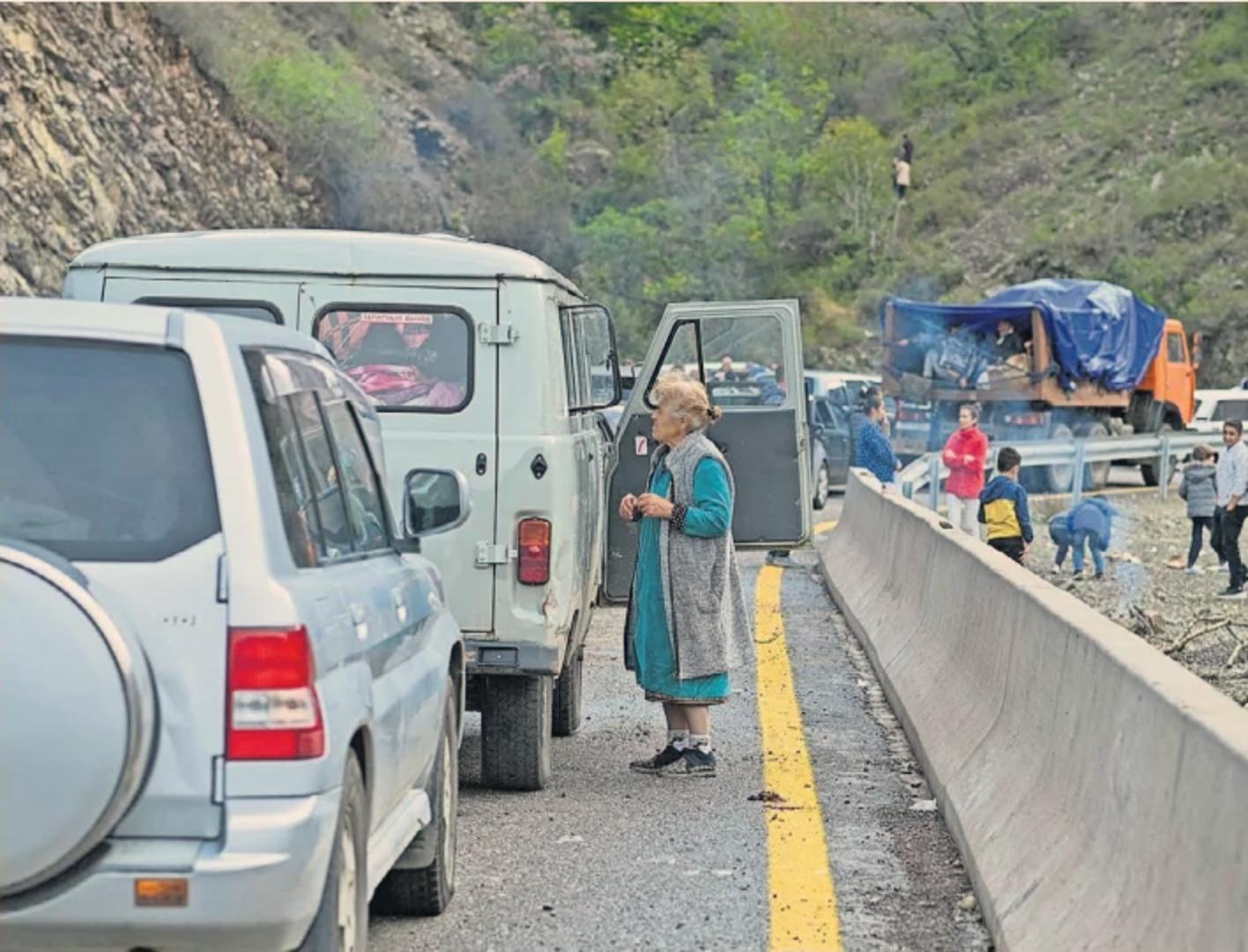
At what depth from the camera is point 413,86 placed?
208ft

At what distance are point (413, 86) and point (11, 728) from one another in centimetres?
Answer: 6036

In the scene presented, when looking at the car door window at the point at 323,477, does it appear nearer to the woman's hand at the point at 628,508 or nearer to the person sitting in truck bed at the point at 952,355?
the woman's hand at the point at 628,508

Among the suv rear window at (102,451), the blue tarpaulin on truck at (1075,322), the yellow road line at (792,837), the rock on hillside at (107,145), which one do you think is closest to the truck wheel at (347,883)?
the suv rear window at (102,451)

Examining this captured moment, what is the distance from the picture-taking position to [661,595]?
9312 mm

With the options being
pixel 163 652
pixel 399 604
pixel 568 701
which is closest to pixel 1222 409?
pixel 568 701

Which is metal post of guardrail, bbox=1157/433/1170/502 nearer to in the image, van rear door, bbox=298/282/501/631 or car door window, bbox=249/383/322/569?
van rear door, bbox=298/282/501/631

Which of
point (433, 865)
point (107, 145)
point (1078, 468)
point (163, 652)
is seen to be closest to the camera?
point (163, 652)

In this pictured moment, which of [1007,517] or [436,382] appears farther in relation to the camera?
[1007,517]

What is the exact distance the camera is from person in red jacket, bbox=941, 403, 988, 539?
21.8 m

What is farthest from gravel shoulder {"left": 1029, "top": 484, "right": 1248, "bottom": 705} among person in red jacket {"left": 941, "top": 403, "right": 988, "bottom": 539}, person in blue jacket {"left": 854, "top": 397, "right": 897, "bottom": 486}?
person in blue jacket {"left": 854, "top": 397, "right": 897, "bottom": 486}

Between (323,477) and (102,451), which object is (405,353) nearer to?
(323,477)

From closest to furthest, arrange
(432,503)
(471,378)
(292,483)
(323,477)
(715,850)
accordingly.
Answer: (292,483)
(323,477)
(432,503)
(715,850)
(471,378)

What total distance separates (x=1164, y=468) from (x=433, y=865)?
28.4 meters

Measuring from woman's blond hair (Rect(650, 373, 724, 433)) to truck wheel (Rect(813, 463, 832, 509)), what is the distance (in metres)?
18.6
